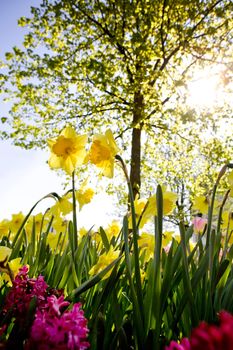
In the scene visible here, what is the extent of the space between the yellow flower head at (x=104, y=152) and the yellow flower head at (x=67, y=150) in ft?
0.31

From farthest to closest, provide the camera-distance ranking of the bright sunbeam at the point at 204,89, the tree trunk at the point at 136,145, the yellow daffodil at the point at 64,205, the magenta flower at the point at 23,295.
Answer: the bright sunbeam at the point at 204,89 < the tree trunk at the point at 136,145 < the yellow daffodil at the point at 64,205 < the magenta flower at the point at 23,295

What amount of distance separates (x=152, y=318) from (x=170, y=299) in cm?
22

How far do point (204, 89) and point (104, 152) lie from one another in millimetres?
11168

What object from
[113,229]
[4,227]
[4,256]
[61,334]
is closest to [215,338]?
[61,334]

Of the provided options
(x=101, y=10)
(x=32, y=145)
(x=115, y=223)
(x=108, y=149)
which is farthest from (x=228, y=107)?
(x=108, y=149)

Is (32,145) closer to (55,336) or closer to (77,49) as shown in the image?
(77,49)

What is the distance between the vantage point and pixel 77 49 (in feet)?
37.2

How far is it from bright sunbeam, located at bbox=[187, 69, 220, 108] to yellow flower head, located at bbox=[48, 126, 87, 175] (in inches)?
420

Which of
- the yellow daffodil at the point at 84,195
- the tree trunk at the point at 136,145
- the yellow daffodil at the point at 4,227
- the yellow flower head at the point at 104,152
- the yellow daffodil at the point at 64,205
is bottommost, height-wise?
the yellow daffodil at the point at 4,227

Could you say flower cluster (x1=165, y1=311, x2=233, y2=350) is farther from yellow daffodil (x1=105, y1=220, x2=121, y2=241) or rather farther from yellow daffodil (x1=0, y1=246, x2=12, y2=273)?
yellow daffodil (x1=105, y1=220, x2=121, y2=241)

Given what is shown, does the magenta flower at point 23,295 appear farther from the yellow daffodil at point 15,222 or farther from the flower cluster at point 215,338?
the yellow daffodil at point 15,222

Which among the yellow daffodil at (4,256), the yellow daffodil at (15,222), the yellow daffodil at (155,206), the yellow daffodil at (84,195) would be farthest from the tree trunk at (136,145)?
the yellow daffodil at (4,256)

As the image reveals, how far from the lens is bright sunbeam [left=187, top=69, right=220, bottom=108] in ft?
38.4

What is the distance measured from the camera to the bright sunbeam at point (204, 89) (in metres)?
11.7
